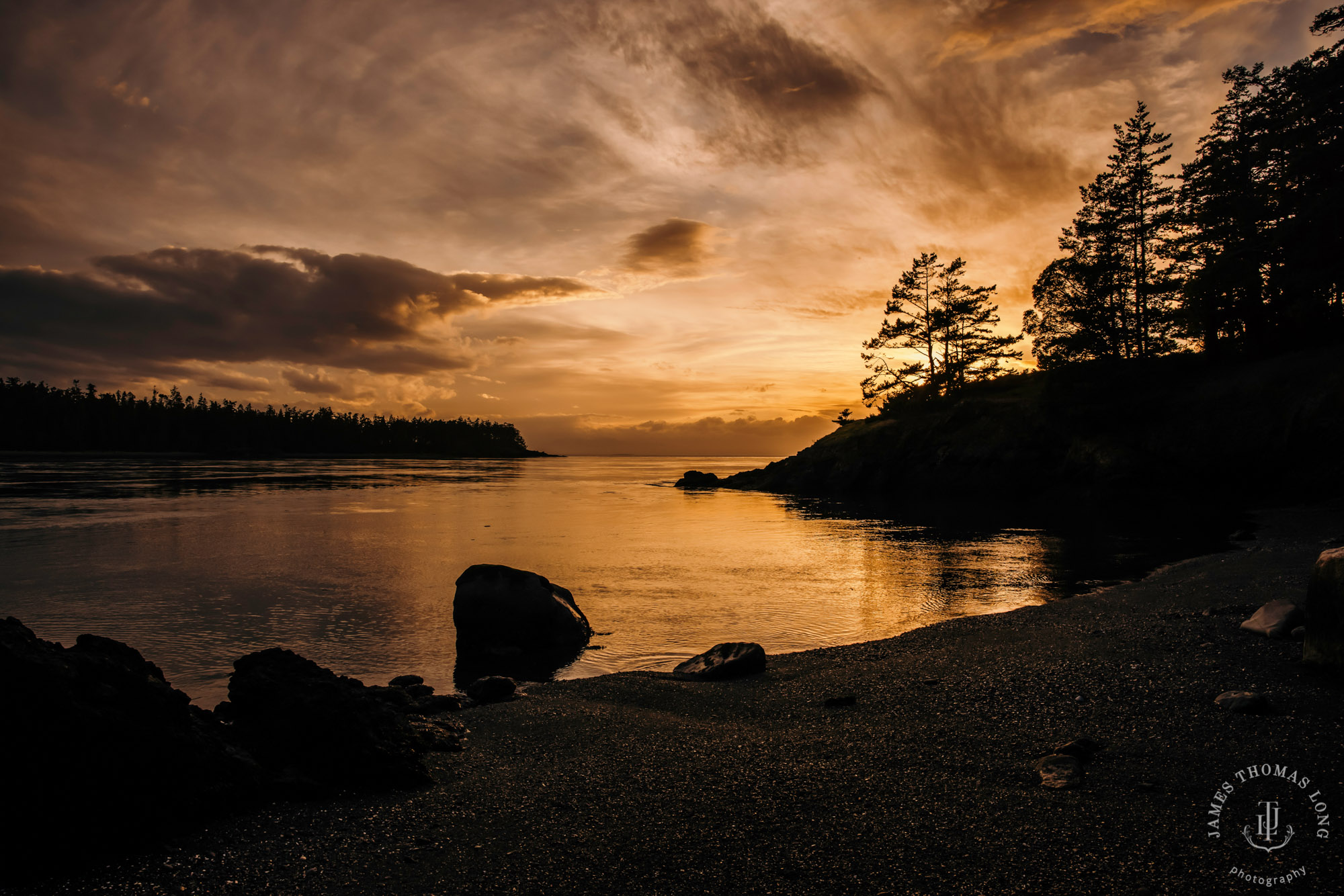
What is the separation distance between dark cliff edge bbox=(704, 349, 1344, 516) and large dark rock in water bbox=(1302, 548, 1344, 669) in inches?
1114

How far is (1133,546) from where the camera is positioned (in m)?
20.0

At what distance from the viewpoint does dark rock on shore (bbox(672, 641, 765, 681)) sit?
8.47 metres

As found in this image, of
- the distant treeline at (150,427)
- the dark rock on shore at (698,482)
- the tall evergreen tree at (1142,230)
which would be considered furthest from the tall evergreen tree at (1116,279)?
the distant treeline at (150,427)

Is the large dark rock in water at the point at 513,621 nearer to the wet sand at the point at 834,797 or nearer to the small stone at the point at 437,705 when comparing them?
the small stone at the point at 437,705

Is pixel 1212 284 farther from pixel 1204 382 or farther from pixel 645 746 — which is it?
pixel 645 746

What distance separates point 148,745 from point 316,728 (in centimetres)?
110

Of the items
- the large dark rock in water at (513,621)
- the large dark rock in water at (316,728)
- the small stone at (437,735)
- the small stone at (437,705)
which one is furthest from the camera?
the large dark rock in water at (513,621)

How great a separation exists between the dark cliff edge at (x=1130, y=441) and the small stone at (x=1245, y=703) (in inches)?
1167

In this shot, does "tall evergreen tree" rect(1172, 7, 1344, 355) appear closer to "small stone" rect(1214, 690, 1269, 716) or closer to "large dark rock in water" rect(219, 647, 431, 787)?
"small stone" rect(1214, 690, 1269, 716)

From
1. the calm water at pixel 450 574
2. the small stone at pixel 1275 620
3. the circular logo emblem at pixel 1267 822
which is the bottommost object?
the calm water at pixel 450 574

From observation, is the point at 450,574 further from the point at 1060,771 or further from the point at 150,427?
the point at 150,427

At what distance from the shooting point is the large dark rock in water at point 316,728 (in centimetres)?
491

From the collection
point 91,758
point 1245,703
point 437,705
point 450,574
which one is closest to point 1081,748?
point 1245,703

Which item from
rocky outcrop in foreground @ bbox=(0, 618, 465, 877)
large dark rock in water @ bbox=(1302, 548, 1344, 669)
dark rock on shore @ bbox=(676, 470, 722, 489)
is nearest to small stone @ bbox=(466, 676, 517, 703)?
rocky outcrop in foreground @ bbox=(0, 618, 465, 877)
